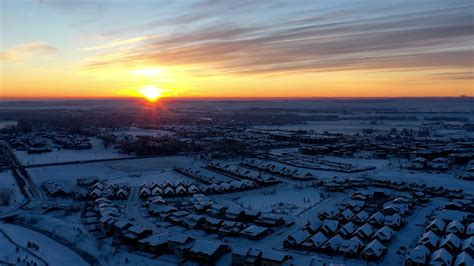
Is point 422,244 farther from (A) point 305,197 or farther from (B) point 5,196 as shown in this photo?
(B) point 5,196

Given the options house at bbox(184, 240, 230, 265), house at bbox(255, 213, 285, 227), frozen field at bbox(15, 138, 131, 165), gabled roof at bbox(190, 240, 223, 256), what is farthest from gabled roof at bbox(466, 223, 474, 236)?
frozen field at bbox(15, 138, 131, 165)

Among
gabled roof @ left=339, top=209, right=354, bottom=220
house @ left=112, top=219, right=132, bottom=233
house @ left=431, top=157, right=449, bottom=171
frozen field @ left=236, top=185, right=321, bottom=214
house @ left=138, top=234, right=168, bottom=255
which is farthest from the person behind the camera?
house @ left=431, top=157, right=449, bottom=171

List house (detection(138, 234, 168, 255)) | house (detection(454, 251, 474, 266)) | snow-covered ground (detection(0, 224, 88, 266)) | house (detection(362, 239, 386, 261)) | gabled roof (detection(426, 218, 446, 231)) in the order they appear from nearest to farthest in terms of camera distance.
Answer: house (detection(454, 251, 474, 266))
house (detection(362, 239, 386, 261))
snow-covered ground (detection(0, 224, 88, 266))
house (detection(138, 234, 168, 255))
gabled roof (detection(426, 218, 446, 231))

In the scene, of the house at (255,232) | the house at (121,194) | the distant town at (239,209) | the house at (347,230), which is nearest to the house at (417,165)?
the distant town at (239,209)

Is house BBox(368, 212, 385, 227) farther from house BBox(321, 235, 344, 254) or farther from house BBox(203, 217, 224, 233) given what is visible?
house BBox(203, 217, 224, 233)

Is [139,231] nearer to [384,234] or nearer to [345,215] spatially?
[345,215]

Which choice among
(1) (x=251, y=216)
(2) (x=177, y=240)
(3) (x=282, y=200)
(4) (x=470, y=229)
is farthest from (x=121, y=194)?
(4) (x=470, y=229)
